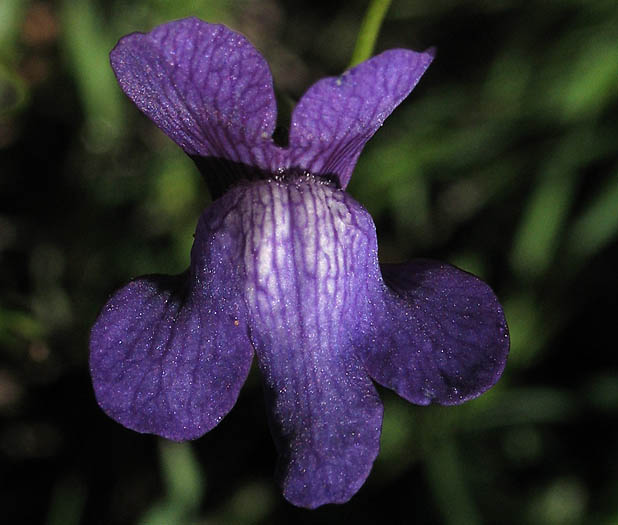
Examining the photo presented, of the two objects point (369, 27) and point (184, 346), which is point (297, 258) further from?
point (369, 27)

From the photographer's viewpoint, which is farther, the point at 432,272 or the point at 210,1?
the point at 210,1

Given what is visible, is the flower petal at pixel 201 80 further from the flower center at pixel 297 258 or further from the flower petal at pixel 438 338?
the flower petal at pixel 438 338

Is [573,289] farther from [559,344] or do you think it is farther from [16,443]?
[16,443]

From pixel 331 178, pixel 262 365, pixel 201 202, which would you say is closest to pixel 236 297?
pixel 262 365

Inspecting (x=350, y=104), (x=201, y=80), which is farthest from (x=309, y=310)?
(x=201, y=80)

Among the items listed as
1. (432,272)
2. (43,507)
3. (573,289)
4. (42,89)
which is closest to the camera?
(432,272)

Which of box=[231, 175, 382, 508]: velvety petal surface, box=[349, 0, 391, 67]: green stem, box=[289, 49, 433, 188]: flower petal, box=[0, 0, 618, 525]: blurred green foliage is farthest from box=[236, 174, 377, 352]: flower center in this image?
box=[0, 0, 618, 525]: blurred green foliage

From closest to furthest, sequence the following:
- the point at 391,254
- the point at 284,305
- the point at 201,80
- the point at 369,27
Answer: the point at 201,80
the point at 284,305
the point at 369,27
the point at 391,254

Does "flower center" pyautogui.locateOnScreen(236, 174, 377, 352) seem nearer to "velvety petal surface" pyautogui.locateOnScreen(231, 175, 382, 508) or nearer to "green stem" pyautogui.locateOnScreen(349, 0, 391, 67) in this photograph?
"velvety petal surface" pyautogui.locateOnScreen(231, 175, 382, 508)
